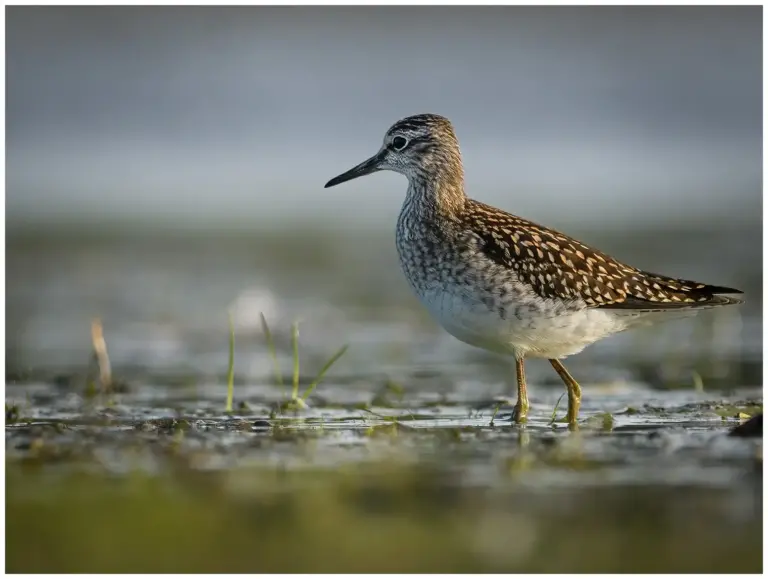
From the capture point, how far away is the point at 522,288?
30.6ft

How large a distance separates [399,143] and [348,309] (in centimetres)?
463

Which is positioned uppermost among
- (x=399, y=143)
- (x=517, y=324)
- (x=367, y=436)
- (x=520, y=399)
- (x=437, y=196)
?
(x=399, y=143)

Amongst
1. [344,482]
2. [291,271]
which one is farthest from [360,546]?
[291,271]

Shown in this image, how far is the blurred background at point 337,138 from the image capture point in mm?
19859

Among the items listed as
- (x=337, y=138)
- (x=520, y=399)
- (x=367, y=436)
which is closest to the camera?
(x=367, y=436)

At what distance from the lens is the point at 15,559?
6.20m

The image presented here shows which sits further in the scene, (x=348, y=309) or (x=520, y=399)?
(x=348, y=309)

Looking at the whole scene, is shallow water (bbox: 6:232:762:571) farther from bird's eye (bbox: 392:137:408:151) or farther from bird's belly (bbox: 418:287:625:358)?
bird's eye (bbox: 392:137:408:151)

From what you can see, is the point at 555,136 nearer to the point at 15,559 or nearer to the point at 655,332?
the point at 655,332

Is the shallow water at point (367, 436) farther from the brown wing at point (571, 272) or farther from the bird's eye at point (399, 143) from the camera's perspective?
the bird's eye at point (399, 143)

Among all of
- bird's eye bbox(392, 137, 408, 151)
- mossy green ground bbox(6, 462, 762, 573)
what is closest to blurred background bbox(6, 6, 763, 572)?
mossy green ground bbox(6, 462, 762, 573)

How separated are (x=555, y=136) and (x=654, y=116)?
233 centimetres

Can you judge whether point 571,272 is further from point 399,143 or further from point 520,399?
point 399,143

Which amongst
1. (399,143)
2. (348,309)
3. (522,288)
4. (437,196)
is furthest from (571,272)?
(348,309)
